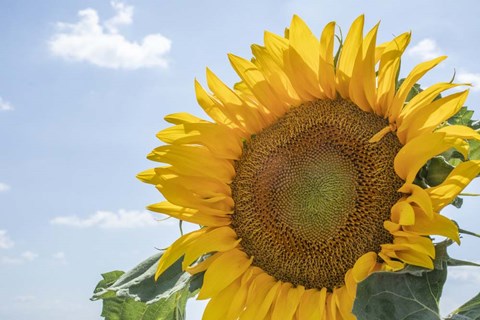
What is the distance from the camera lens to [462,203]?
11.2 feet

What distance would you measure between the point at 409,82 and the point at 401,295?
96 cm

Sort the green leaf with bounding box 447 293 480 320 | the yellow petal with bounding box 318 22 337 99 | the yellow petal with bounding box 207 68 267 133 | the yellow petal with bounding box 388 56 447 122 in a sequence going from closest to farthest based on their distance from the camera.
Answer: the green leaf with bounding box 447 293 480 320
the yellow petal with bounding box 388 56 447 122
the yellow petal with bounding box 318 22 337 99
the yellow petal with bounding box 207 68 267 133

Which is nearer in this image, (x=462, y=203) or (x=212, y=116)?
(x=462, y=203)

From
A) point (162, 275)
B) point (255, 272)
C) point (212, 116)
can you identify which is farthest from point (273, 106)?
point (162, 275)

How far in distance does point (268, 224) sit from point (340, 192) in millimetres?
421

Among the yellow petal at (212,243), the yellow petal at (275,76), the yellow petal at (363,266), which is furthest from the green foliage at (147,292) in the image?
the yellow petal at (275,76)

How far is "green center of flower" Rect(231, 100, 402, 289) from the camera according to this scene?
348 cm

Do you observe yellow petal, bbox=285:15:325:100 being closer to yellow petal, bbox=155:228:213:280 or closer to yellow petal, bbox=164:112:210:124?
yellow petal, bbox=164:112:210:124

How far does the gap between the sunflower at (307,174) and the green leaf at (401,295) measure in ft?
0.26

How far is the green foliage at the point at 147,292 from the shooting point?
3.97 m

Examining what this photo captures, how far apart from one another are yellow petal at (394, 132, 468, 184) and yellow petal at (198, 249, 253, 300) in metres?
0.96

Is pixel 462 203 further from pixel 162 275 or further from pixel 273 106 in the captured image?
pixel 162 275

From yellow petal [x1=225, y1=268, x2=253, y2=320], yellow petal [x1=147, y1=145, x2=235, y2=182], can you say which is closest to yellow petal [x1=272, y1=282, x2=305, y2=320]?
yellow petal [x1=225, y1=268, x2=253, y2=320]

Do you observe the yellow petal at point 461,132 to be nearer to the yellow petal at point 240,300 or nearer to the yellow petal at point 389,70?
the yellow petal at point 389,70
